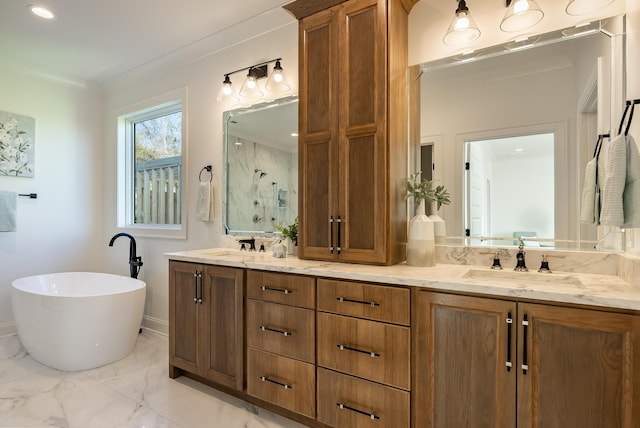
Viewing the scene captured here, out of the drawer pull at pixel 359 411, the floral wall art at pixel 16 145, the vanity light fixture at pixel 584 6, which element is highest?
the vanity light fixture at pixel 584 6

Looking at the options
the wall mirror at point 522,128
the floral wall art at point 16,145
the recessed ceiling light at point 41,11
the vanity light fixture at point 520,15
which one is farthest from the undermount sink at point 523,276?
the floral wall art at point 16,145

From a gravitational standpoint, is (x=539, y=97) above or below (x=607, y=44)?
below

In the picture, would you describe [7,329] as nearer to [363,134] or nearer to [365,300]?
[365,300]

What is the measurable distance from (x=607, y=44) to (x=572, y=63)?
142mm


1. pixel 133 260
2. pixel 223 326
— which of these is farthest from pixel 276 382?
pixel 133 260

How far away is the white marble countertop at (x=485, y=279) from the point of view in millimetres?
1239

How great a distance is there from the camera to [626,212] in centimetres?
132

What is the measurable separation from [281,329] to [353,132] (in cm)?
120

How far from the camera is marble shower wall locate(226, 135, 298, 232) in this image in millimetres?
2590

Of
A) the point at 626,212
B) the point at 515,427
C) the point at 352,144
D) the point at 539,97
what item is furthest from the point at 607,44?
the point at 515,427

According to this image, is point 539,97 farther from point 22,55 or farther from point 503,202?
point 22,55

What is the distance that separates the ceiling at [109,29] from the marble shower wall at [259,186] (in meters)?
0.93

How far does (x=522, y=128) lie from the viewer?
71.3 inches

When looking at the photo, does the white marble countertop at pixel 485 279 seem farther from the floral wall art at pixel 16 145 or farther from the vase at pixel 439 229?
the floral wall art at pixel 16 145
